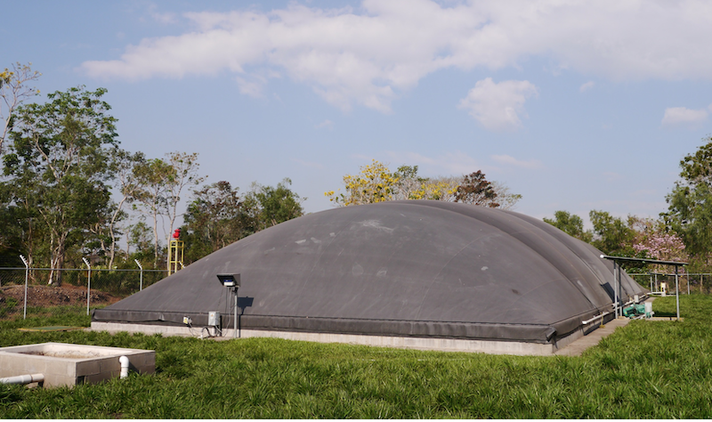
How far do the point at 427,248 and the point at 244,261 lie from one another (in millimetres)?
5704

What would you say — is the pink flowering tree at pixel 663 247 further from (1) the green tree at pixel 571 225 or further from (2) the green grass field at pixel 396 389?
(2) the green grass field at pixel 396 389

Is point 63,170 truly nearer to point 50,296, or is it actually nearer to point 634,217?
point 50,296

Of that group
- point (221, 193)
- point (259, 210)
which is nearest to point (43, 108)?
point (221, 193)

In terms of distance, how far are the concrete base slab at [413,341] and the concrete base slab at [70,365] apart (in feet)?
17.3

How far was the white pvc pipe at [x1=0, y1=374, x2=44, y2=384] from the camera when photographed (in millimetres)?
7024

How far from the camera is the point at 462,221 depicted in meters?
16.7

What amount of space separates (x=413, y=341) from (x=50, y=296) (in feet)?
91.4

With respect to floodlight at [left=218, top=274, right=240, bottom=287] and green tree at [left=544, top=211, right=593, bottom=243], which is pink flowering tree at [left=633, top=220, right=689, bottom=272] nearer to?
green tree at [left=544, top=211, right=593, bottom=243]

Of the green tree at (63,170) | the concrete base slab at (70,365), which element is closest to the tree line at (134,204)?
the green tree at (63,170)

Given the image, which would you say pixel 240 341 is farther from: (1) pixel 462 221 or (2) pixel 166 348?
(1) pixel 462 221

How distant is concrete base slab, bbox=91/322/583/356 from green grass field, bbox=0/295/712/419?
4.17 ft

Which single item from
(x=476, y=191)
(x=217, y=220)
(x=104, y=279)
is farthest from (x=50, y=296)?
(x=476, y=191)

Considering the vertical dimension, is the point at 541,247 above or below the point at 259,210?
below

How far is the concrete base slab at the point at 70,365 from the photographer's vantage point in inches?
289
